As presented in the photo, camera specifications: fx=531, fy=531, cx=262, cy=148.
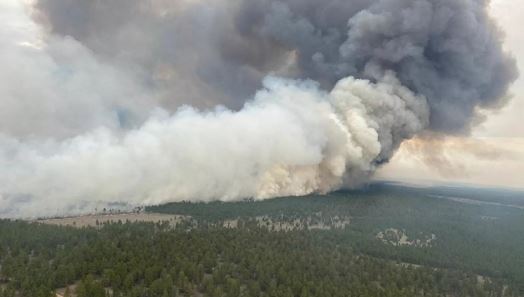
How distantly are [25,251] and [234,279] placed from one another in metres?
40.3

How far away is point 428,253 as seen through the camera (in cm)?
11450

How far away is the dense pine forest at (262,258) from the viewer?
77.0 meters

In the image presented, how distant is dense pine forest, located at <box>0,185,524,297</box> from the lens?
77.0 m

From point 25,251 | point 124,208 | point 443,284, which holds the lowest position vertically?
point 443,284

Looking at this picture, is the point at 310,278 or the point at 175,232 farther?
the point at 175,232

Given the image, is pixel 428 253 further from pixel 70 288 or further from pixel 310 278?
pixel 70 288

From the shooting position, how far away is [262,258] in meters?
91.1

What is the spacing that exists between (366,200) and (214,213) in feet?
213

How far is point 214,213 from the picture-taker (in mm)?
151250

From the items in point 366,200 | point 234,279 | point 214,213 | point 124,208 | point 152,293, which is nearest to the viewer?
point 152,293

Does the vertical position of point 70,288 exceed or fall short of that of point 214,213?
it falls short

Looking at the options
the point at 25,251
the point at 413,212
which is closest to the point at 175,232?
the point at 25,251

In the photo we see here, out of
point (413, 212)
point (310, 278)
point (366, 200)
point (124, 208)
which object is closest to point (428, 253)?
point (310, 278)

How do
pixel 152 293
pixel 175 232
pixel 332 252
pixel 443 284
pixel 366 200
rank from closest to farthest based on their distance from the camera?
pixel 152 293 < pixel 443 284 < pixel 332 252 < pixel 175 232 < pixel 366 200
